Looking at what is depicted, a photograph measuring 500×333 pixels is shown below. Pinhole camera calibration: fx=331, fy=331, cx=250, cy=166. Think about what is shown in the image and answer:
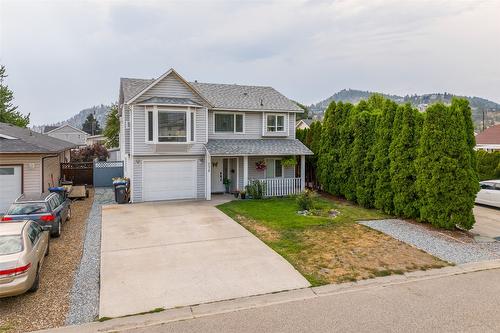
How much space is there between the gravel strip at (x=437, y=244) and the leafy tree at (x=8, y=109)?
38581mm

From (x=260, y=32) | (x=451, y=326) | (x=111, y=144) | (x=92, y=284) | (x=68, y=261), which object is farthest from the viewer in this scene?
(x=111, y=144)

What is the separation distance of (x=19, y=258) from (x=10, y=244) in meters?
0.69

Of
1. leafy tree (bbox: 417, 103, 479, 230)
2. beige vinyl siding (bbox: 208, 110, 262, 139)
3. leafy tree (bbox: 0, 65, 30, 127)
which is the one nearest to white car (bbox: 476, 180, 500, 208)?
leafy tree (bbox: 417, 103, 479, 230)

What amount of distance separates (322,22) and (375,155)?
8.14 metres

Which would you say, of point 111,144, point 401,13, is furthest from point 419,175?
point 111,144

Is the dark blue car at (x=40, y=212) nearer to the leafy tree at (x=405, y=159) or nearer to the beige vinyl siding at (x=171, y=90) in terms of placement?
the beige vinyl siding at (x=171, y=90)

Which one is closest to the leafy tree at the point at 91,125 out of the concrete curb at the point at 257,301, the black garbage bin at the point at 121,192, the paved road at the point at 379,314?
the black garbage bin at the point at 121,192

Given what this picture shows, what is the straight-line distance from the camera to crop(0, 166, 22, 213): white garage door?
15164mm

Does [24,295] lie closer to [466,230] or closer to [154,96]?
[154,96]

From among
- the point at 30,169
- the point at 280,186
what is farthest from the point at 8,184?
the point at 280,186

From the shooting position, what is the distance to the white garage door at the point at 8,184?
15164 millimetres

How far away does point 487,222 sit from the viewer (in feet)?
47.5

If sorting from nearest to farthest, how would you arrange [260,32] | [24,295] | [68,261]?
[24,295] → [68,261] → [260,32]

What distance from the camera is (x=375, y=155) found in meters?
15.9
